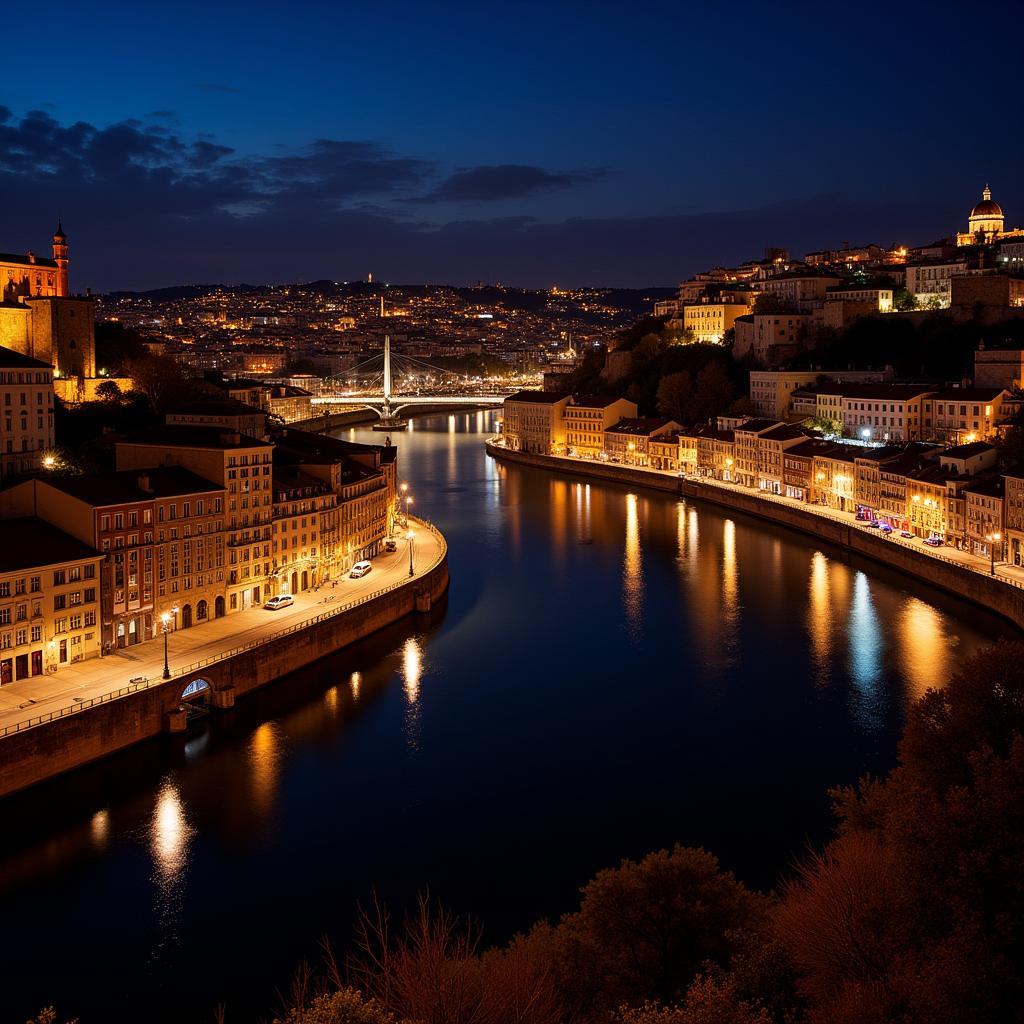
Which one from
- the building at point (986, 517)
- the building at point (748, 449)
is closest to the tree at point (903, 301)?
the building at point (748, 449)

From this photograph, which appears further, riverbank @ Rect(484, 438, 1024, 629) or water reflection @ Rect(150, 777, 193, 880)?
riverbank @ Rect(484, 438, 1024, 629)

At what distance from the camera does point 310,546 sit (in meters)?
14.6

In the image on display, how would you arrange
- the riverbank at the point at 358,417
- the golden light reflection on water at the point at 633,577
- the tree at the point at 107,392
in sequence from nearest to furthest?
1. the golden light reflection on water at the point at 633,577
2. the tree at the point at 107,392
3. the riverbank at the point at 358,417

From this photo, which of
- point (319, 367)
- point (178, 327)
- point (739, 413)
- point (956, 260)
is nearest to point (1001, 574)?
point (739, 413)

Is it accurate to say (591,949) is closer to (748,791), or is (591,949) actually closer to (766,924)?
(766,924)

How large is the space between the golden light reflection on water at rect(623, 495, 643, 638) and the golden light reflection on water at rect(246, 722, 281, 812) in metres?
5.52

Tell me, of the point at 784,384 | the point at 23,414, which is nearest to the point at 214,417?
the point at 23,414

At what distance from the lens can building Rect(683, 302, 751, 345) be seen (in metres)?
37.3

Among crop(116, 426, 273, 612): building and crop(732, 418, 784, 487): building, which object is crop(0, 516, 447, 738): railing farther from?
crop(732, 418, 784, 487): building

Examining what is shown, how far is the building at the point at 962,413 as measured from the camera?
21.3 m

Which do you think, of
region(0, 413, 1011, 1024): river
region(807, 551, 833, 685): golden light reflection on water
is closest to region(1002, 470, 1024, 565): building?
region(0, 413, 1011, 1024): river

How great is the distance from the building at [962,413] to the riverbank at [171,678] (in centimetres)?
1282

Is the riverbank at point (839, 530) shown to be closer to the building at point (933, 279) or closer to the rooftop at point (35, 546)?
the building at point (933, 279)

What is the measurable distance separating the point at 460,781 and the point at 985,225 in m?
33.5
